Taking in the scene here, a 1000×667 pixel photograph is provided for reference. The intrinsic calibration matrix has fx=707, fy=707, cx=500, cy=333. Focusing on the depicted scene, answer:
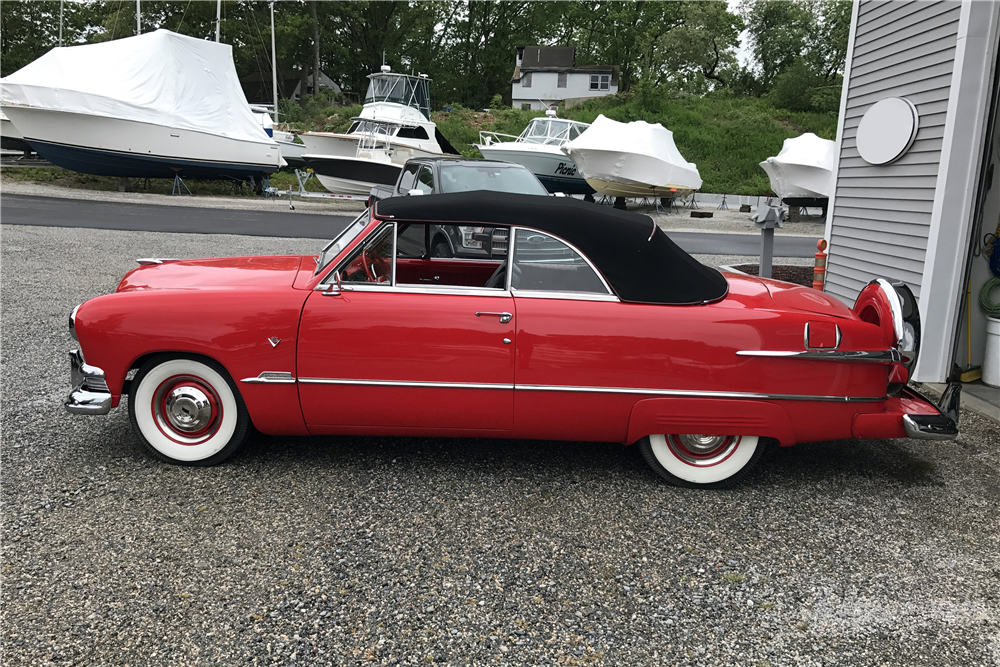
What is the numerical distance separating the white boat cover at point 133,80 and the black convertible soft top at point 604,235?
70.3 ft

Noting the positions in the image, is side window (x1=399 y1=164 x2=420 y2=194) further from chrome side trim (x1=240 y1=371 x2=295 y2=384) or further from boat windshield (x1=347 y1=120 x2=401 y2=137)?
boat windshield (x1=347 y1=120 x2=401 y2=137)

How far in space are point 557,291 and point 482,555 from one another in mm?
1366

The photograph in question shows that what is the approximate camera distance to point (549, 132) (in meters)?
27.7

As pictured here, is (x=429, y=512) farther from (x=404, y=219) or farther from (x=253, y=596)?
(x=404, y=219)

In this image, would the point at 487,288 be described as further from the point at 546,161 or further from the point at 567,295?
the point at 546,161

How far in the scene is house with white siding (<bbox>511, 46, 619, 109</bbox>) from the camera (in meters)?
55.0

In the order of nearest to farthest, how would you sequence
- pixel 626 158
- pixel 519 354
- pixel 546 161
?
pixel 519 354, pixel 626 158, pixel 546 161

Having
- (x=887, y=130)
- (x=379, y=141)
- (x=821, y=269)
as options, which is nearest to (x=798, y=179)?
(x=379, y=141)

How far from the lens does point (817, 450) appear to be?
443 cm

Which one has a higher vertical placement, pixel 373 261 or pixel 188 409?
pixel 373 261

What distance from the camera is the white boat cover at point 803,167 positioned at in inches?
902

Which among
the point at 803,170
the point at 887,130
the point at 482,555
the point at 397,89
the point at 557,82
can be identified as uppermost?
the point at 557,82

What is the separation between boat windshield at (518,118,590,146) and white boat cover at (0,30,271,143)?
1114 cm

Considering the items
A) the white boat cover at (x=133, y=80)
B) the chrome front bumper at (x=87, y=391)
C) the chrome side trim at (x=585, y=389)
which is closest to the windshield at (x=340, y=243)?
the chrome side trim at (x=585, y=389)
